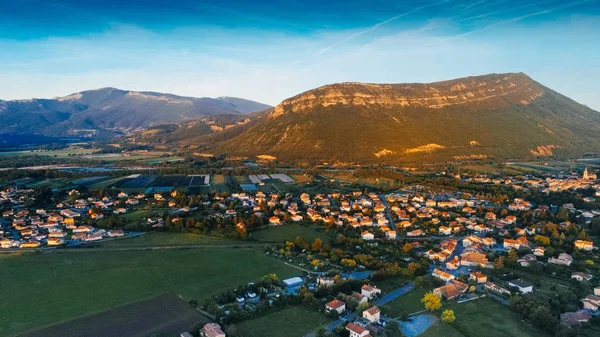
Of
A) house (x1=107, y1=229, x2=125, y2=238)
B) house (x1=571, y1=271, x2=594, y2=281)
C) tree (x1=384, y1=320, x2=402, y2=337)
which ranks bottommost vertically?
house (x1=107, y1=229, x2=125, y2=238)

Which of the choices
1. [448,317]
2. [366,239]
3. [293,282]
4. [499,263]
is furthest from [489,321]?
[366,239]

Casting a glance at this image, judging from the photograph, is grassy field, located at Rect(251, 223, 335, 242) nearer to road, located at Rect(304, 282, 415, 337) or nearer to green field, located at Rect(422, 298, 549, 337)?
road, located at Rect(304, 282, 415, 337)

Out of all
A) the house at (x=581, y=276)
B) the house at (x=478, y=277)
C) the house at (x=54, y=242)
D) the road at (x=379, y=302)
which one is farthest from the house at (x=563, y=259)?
the house at (x=54, y=242)

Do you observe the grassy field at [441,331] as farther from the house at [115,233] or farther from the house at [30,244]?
the house at [30,244]

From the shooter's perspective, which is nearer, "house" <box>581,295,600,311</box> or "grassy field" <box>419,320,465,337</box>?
"grassy field" <box>419,320,465,337</box>

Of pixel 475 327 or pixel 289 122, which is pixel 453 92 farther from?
pixel 475 327

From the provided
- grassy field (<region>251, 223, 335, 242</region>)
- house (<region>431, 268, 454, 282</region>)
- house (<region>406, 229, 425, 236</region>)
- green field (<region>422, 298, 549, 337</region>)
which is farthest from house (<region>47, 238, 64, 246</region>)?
house (<region>406, 229, 425, 236</region>)
